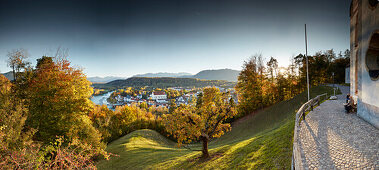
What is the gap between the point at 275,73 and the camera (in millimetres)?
35438

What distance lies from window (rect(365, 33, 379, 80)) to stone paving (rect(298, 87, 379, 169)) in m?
2.98

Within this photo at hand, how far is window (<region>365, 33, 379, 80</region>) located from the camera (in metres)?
8.34

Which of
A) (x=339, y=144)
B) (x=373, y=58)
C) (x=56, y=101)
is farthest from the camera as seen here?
(x=56, y=101)

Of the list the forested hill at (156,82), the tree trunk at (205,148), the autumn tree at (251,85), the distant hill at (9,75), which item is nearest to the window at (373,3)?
the tree trunk at (205,148)

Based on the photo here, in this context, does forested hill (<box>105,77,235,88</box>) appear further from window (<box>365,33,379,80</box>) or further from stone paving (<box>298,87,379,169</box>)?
stone paving (<box>298,87,379,169</box>)

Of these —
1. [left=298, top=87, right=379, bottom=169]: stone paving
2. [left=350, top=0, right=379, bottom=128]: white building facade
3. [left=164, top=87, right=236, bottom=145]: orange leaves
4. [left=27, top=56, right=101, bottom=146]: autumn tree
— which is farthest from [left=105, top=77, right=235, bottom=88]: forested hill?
[left=298, top=87, right=379, bottom=169]: stone paving

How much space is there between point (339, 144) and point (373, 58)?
697cm

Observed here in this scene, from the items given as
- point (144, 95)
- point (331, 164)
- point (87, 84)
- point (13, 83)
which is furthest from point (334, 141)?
point (144, 95)

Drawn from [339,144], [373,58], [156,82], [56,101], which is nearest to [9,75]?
[56,101]

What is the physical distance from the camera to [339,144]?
248 inches

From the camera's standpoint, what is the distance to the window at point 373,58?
8336mm

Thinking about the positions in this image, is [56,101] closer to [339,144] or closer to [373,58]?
[339,144]

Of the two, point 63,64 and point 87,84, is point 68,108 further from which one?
point 63,64

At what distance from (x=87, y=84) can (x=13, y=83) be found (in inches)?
199
